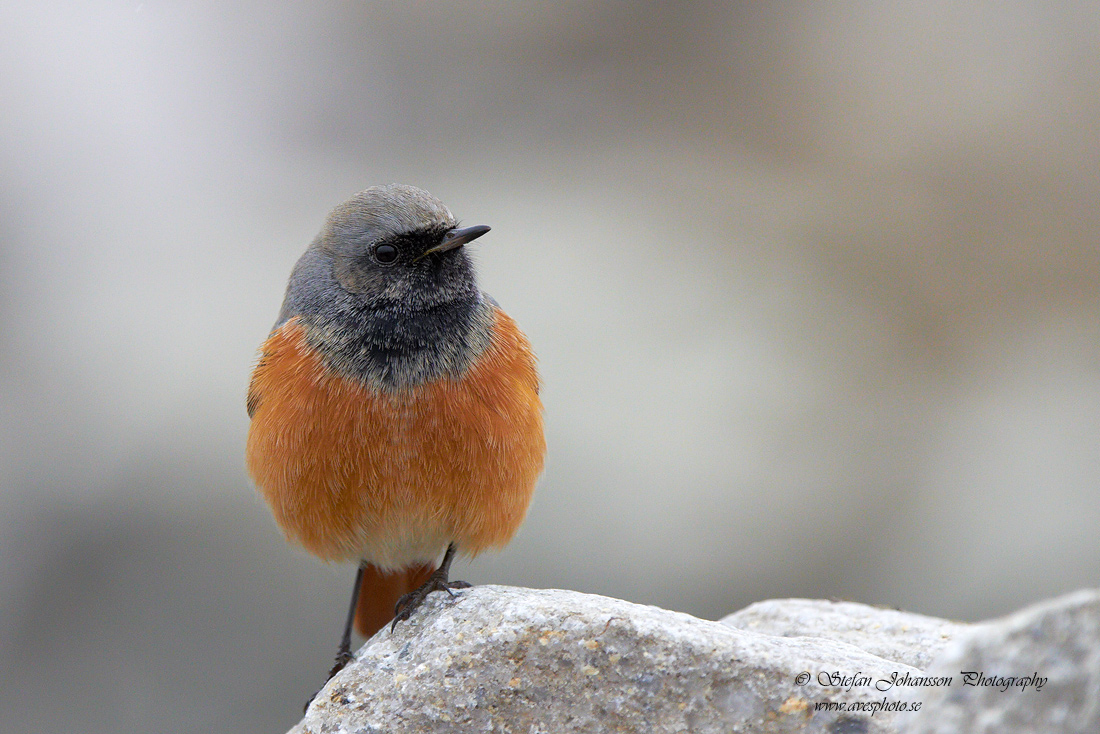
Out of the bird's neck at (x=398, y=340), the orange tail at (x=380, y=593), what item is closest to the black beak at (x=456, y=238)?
the bird's neck at (x=398, y=340)

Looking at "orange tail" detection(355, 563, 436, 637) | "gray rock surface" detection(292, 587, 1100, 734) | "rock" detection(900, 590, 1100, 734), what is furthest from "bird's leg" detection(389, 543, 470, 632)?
"rock" detection(900, 590, 1100, 734)

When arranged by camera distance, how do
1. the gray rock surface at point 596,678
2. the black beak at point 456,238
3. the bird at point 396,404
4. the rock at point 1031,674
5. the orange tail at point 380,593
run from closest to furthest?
the rock at point 1031,674
the gray rock surface at point 596,678
the bird at point 396,404
the black beak at point 456,238
the orange tail at point 380,593

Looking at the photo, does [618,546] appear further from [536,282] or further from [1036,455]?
[1036,455]

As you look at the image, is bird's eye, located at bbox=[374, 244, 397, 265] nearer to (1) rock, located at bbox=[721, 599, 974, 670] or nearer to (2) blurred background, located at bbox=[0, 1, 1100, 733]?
(1) rock, located at bbox=[721, 599, 974, 670]

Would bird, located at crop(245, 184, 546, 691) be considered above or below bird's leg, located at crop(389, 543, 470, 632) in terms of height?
above

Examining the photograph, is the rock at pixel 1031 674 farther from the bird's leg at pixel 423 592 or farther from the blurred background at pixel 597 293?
the blurred background at pixel 597 293

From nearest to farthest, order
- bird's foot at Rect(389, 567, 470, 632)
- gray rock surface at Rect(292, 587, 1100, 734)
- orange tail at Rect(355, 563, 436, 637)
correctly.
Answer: gray rock surface at Rect(292, 587, 1100, 734) → bird's foot at Rect(389, 567, 470, 632) → orange tail at Rect(355, 563, 436, 637)
